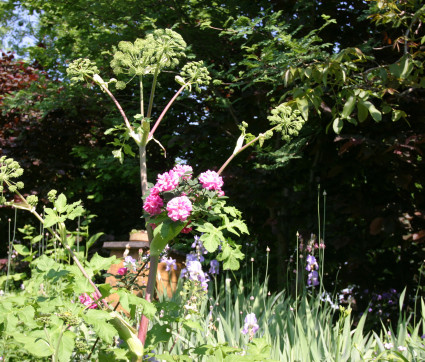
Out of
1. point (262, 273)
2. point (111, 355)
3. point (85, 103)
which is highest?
point (85, 103)

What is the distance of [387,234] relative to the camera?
303cm

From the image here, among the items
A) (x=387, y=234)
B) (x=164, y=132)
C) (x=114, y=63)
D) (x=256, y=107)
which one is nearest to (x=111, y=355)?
(x=114, y=63)

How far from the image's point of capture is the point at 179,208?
1630mm

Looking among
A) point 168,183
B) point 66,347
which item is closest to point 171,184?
point 168,183

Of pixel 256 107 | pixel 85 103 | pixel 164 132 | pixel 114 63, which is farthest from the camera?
pixel 85 103

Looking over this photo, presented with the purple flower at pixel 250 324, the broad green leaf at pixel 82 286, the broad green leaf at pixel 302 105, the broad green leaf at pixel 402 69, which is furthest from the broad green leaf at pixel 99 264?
the broad green leaf at pixel 402 69

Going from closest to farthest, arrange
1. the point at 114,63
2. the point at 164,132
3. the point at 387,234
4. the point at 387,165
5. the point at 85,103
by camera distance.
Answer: the point at 114,63
the point at 387,234
the point at 387,165
the point at 164,132
the point at 85,103

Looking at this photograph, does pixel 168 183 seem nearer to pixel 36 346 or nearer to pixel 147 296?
pixel 147 296

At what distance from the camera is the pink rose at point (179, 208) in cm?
161

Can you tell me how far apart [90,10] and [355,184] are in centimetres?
313

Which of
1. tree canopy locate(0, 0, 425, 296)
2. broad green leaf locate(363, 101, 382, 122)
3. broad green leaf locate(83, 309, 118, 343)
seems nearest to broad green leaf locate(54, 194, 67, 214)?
broad green leaf locate(83, 309, 118, 343)

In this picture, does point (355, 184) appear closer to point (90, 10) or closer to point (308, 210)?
point (308, 210)

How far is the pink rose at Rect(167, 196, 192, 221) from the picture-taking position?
63.4 inches

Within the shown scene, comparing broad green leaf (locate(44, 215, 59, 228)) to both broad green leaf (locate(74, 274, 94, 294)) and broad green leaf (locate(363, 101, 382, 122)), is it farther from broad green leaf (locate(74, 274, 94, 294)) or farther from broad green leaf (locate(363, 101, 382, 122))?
broad green leaf (locate(363, 101, 382, 122))
